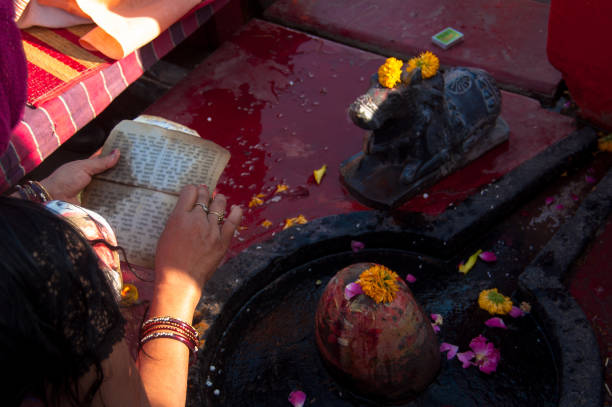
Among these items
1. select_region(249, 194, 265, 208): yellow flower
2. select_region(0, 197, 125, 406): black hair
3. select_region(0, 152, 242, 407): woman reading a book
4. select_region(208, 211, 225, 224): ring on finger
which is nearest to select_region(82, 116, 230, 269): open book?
select_region(208, 211, 225, 224): ring on finger

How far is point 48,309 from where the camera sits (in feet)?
3.33

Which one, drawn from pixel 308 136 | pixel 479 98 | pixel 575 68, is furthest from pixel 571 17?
pixel 308 136

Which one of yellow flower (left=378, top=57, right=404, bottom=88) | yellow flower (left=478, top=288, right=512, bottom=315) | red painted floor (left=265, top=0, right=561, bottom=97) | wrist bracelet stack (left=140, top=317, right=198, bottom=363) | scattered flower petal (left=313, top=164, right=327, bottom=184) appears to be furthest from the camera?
red painted floor (left=265, top=0, right=561, bottom=97)

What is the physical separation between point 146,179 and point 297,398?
1038 millimetres

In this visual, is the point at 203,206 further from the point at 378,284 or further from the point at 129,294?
the point at 129,294

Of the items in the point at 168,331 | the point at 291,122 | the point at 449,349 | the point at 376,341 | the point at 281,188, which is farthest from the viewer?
the point at 291,122

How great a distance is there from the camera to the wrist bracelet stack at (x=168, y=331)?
4.98ft

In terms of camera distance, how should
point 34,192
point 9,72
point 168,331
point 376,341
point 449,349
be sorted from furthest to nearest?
1. point 449,349
2. point 376,341
3. point 34,192
4. point 168,331
5. point 9,72

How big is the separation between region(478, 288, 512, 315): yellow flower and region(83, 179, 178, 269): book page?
4.65ft

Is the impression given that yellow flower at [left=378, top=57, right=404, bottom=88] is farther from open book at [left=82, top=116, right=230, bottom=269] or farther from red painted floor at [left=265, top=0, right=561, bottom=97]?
red painted floor at [left=265, top=0, right=561, bottom=97]

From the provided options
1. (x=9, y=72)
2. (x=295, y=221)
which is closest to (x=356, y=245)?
(x=295, y=221)

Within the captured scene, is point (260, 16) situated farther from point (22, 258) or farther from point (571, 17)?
point (22, 258)

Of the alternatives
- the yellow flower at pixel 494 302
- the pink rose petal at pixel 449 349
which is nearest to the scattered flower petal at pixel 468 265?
the yellow flower at pixel 494 302

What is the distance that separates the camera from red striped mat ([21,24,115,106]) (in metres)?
3.02
